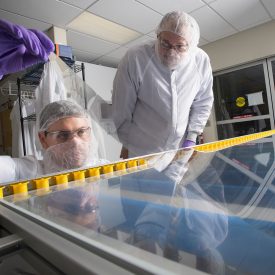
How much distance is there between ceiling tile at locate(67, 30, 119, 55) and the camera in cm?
313

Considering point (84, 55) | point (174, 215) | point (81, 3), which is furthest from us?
point (84, 55)

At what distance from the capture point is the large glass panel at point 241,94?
3613 mm

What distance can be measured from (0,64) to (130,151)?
700 mm

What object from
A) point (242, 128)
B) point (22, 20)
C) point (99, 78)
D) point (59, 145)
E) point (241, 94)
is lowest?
point (59, 145)

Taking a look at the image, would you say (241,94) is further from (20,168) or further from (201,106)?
(20,168)

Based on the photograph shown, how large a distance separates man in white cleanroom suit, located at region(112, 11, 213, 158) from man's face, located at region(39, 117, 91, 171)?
0.29 metres

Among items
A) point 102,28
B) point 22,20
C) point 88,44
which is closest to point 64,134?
point 22,20

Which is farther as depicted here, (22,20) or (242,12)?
(242,12)

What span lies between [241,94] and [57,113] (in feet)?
11.3

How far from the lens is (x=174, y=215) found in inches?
11.6

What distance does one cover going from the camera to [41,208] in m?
0.34

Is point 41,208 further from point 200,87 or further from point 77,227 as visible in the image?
point 200,87

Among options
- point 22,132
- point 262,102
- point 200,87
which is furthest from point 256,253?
point 262,102

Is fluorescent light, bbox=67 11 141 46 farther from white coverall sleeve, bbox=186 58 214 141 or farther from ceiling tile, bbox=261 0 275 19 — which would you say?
white coverall sleeve, bbox=186 58 214 141
